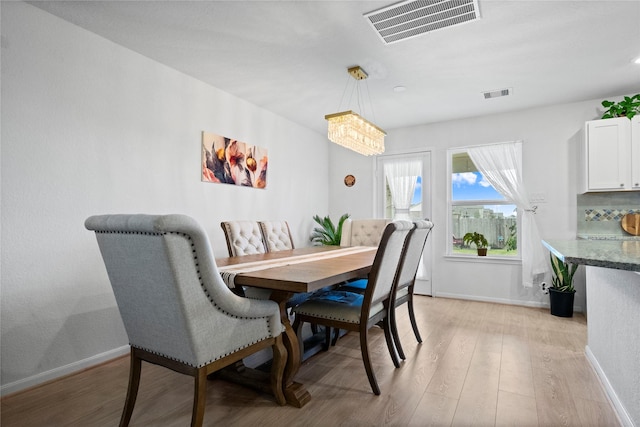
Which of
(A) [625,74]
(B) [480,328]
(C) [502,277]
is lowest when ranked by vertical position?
(B) [480,328]

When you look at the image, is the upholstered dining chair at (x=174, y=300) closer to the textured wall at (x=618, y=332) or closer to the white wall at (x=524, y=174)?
the textured wall at (x=618, y=332)

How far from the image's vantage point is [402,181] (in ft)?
15.8

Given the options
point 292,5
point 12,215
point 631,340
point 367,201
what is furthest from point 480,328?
point 12,215

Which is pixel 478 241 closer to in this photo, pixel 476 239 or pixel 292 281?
pixel 476 239

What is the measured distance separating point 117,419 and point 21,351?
2.94 feet

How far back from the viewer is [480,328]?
10.3 ft

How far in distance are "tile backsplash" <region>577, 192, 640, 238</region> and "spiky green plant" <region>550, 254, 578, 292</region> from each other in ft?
1.36

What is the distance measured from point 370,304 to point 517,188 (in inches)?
121

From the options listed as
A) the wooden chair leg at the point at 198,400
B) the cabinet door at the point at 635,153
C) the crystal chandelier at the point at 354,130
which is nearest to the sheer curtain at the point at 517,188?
the cabinet door at the point at 635,153

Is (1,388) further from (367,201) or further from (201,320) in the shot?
(367,201)

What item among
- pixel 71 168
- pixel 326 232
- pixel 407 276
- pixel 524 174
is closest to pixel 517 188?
pixel 524 174

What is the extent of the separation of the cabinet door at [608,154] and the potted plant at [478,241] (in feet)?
4.20

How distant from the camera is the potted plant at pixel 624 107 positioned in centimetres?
327

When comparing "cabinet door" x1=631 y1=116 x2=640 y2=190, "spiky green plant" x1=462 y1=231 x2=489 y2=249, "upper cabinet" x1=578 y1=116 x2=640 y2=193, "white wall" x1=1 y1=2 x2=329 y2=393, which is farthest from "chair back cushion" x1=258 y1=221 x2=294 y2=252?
"cabinet door" x1=631 y1=116 x2=640 y2=190
